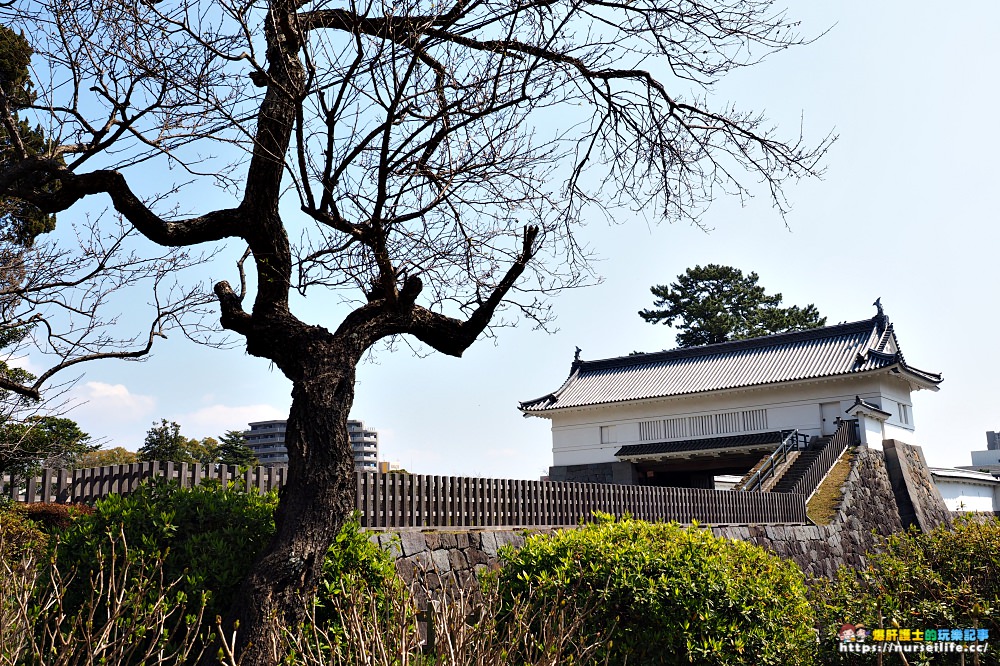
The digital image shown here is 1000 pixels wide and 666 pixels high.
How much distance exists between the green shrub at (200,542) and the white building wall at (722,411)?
25.7 meters

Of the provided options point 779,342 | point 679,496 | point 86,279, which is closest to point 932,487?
point 779,342

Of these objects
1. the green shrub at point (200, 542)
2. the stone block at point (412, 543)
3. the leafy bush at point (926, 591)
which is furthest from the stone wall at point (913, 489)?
the green shrub at point (200, 542)

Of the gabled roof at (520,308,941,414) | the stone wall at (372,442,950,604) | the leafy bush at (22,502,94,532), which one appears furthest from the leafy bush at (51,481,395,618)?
the gabled roof at (520,308,941,414)

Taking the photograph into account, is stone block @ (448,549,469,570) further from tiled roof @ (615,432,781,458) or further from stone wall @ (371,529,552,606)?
tiled roof @ (615,432,781,458)

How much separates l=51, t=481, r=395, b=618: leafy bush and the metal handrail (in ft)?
61.7

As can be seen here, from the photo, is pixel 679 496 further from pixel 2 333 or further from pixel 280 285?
pixel 2 333

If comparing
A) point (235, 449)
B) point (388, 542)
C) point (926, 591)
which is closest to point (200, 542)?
point (388, 542)

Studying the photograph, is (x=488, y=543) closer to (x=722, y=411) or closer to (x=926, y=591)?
(x=926, y=591)

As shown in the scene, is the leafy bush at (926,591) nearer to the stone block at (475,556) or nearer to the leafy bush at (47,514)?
the stone block at (475,556)

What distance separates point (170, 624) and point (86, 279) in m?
7.08

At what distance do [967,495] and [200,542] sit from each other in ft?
110

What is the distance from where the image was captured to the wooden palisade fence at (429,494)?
952 centimetres

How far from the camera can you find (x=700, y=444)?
30078 millimetres

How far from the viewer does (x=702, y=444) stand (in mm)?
30047
